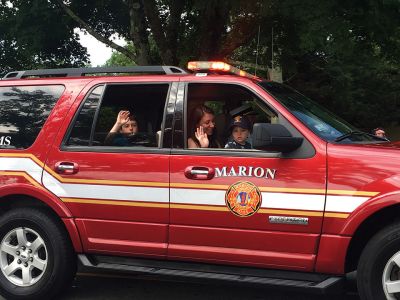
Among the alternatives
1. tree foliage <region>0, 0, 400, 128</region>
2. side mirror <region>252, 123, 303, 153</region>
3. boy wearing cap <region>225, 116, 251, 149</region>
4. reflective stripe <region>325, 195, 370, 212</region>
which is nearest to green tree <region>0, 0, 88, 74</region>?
tree foliage <region>0, 0, 400, 128</region>

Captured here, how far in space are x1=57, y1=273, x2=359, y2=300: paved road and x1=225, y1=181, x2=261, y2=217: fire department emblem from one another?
1.10 metres

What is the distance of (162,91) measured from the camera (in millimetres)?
4605

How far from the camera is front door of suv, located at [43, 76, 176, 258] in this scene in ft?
14.2

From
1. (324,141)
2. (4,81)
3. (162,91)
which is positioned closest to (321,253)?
(324,141)

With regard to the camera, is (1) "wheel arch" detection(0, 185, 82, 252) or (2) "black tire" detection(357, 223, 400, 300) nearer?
(2) "black tire" detection(357, 223, 400, 300)

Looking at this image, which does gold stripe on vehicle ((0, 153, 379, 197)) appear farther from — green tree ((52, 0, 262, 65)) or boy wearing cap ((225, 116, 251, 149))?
green tree ((52, 0, 262, 65))

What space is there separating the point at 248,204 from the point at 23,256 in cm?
208

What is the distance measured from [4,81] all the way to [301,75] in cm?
2216

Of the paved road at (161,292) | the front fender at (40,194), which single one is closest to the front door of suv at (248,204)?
the paved road at (161,292)

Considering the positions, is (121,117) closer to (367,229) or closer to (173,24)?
(367,229)

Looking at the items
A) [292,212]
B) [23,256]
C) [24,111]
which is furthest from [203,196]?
[24,111]

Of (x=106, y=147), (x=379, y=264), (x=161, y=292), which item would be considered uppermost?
(x=106, y=147)

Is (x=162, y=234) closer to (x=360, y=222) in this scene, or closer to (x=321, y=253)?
(x=321, y=253)

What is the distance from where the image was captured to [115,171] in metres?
4.41
